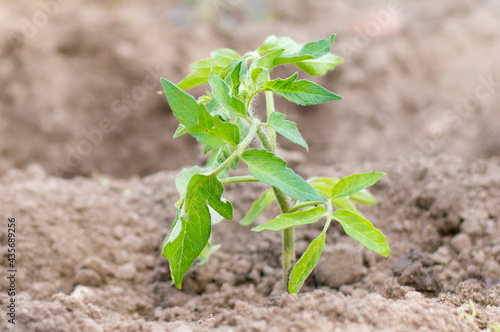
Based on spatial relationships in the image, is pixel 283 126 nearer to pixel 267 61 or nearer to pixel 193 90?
pixel 267 61

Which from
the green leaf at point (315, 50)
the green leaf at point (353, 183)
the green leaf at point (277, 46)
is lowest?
the green leaf at point (353, 183)

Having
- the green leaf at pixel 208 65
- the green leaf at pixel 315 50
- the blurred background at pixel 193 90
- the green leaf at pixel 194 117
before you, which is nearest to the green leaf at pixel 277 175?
the green leaf at pixel 194 117

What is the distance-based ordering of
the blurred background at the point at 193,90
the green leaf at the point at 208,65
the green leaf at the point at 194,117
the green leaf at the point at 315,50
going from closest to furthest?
1. the green leaf at the point at 194,117
2. the green leaf at the point at 315,50
3. the green leaf at the point at 208,65
4. the blurred background at the point at 193,90

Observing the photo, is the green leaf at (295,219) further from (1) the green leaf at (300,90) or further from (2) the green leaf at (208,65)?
(2) the green leaf at (208,65)

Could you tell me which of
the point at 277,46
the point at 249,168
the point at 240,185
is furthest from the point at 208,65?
the point at 240,185

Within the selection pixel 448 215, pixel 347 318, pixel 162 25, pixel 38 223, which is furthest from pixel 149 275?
pixel 162 25

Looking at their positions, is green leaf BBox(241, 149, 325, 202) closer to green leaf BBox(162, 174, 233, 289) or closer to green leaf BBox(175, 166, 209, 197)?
green leaf BBox(162, 174, 233, 289)

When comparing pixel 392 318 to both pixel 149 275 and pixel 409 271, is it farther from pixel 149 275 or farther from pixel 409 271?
pixel 149 275
